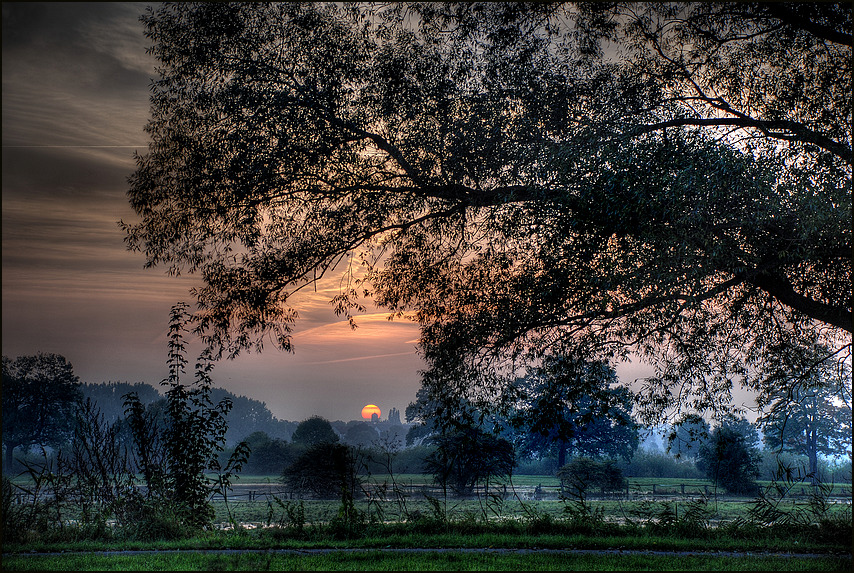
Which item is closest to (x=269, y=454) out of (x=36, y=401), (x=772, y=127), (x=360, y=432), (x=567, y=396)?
(x=36, y=401)

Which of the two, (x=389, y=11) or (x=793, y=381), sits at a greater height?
(x=389, y=11)

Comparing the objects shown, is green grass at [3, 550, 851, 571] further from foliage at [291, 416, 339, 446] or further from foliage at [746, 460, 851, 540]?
foliage at [291, 416, 339, 446]

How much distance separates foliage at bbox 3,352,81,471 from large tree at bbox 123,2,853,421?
2456 cm

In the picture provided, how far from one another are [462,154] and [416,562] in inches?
266

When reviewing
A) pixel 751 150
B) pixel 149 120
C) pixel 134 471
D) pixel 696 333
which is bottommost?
pixel 134 471

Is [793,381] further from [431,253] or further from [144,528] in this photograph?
[144,528]

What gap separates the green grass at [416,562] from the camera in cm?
755

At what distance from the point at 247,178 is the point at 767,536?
1082 cm

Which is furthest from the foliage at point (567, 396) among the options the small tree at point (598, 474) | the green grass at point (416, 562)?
the small tree at point (598, 474)

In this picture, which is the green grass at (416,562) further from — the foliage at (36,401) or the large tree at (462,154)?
the foliage at (36,401)

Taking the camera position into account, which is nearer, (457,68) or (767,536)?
(767,536)

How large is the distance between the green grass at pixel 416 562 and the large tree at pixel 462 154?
10.8 ft

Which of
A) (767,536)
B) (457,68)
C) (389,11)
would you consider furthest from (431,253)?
(767,536)

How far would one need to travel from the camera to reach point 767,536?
975cm
